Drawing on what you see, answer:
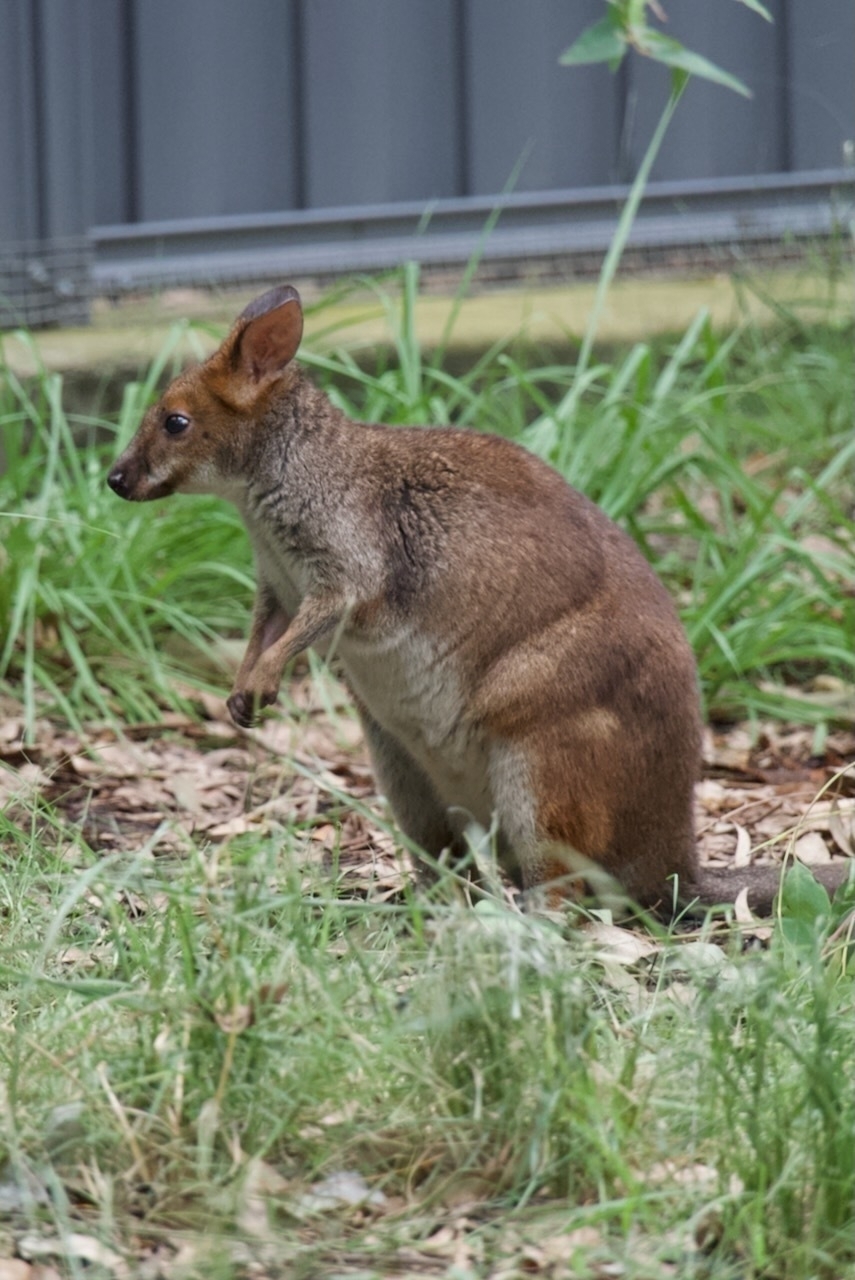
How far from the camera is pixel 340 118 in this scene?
8086mm

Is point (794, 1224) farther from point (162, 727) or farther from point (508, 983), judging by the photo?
point (162, 727)

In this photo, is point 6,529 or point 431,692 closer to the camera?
point 431,692

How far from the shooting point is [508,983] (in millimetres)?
2814

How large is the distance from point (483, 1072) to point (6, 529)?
11.6ft

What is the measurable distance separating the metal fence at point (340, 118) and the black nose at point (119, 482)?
3434 mm

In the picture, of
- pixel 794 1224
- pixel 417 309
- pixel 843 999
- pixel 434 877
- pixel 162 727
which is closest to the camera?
pixel 794 1224

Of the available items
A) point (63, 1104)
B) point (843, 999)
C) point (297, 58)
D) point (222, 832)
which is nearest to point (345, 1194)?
point (63, 1104)

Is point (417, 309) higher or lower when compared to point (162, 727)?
higher

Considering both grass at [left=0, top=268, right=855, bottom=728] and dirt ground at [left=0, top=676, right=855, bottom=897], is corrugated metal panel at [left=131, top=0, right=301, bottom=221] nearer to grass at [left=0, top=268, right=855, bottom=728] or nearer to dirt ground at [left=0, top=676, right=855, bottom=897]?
grass at [left=0, top=268, right=855, bottom=728]

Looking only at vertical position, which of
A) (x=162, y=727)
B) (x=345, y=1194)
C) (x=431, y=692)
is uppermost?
(x=431, y=692)

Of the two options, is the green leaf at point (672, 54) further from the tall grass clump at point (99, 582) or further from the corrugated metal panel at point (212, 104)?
the corrugated metal panel at point (212, 104)

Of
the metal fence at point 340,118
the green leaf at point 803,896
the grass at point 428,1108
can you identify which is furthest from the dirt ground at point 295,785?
the metal fence at point 340,118

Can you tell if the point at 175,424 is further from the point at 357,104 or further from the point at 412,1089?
the point at 357,104

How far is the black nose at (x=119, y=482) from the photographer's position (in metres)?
4.24
